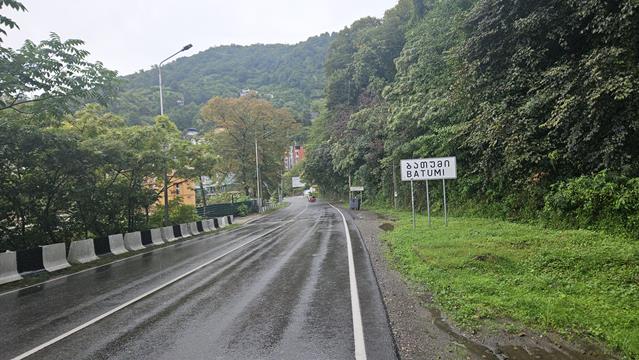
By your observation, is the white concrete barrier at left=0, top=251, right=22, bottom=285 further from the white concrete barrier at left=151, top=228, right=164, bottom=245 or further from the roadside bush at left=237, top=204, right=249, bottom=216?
the roadside bush at left=237, top=204, right=249, bottom=216

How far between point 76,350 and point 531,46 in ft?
49.1

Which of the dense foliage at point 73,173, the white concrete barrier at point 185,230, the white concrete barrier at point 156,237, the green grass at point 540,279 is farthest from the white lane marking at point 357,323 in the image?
the white concrete barrier at point 185,230

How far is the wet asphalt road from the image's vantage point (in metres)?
5.33

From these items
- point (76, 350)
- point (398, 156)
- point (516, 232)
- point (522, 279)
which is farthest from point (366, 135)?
point (76, 350)

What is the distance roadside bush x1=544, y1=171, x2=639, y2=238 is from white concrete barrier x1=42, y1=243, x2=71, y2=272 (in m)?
15.0

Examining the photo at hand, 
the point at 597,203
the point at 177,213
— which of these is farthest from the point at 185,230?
the point at 597,203

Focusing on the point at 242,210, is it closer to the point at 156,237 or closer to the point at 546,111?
the point at 156,237

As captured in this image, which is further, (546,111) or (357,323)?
(546,111)

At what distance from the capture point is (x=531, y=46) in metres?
14.4

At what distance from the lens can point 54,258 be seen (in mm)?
13422

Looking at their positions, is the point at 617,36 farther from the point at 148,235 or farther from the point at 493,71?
the point at 148,235

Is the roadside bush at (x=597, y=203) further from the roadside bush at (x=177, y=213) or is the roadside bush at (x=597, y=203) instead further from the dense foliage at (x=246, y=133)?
the dense foliage at (x=246, y=133)

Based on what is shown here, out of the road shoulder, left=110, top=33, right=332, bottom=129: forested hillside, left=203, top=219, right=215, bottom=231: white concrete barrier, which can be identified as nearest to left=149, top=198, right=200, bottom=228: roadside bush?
left=203, top=219, right=215, bottom=231: white concrete barrier

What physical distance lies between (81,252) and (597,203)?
16.0 meters
